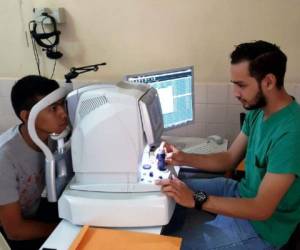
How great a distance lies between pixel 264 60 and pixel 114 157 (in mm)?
634

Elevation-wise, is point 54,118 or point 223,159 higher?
point 54,118

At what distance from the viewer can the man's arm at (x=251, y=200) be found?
1149mm

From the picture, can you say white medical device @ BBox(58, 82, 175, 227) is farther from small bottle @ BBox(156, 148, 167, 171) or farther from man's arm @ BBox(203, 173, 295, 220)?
man's arm @ BBox(203, 173, 295, 220)

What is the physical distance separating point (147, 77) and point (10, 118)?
1.15 metres

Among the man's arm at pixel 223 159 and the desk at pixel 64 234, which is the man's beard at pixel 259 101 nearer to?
the man's arm at pixel 223 159

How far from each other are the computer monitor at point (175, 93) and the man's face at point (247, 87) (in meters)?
0.54

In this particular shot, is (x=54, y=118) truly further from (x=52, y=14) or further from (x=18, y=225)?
(x=52, y=14)

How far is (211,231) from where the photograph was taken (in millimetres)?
1281

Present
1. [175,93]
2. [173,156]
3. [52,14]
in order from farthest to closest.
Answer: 1. [52,14]
2. [175,93]
3. [173,156]

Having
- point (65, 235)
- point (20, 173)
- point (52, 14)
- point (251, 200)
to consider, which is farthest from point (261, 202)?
point (52, 14)

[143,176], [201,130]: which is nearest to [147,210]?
[143,176]

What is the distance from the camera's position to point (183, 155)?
1.54 metres

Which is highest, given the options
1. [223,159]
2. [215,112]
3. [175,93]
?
[175,93]

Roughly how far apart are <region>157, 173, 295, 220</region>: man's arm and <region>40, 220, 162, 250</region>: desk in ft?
0.47
